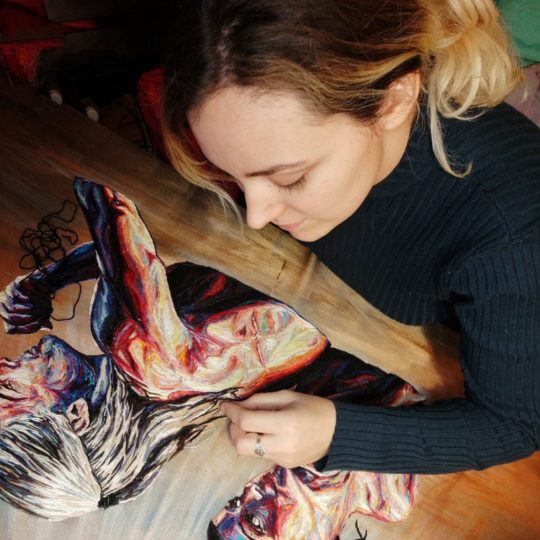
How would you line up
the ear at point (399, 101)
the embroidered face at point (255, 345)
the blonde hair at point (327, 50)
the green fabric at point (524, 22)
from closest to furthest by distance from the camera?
1. the blonde hair at point (327, 50)
2. the ear at point (399, 101)
3. the embroidered face at point (255, 345)
4. the green fabric at point (524, 22)

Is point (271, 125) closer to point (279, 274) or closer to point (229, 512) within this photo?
point (279, 274)

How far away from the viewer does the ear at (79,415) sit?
77 centimetres

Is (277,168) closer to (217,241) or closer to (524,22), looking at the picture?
(217,241)

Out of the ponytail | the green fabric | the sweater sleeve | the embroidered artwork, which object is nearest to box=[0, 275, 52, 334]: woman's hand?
the embroidered artwork

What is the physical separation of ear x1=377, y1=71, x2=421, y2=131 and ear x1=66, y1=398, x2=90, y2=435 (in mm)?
524

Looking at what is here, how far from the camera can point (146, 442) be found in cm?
81

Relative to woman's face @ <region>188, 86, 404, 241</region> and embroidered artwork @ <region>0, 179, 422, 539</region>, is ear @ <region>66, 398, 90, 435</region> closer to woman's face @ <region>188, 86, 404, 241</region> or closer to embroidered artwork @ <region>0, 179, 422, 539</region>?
embroidered artwork @ <region>0, 179, 422, 539</region>

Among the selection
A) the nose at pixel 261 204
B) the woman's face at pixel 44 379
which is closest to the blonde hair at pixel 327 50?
the nose at pixel 261 204

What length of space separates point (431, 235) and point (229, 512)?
1.61 feet

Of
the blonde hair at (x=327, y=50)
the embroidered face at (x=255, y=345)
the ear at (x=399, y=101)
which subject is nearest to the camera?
the blonde hair at (x=327, y=50)

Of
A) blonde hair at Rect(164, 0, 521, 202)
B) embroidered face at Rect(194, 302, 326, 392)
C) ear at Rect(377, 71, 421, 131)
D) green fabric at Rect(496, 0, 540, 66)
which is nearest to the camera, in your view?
blonde hair at Rect(164, 0, 521, 202)

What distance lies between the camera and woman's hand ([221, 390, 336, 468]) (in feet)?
2.64

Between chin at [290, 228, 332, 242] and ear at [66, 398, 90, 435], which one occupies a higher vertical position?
chin at [290, 228, 332, 242]

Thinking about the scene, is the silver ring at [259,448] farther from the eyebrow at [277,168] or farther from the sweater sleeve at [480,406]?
the eyebrow at [277,168]
